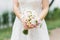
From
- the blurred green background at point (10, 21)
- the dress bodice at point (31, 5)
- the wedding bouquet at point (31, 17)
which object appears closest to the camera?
the wedding bouquet at point (31, 17)

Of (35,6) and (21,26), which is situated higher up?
(35,6)

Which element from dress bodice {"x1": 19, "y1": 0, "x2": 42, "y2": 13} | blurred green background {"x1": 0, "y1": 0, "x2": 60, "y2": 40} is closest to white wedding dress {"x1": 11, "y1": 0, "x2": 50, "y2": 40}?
dress bodice {"x1": 19, "y1": 0, "x2": 42, "y2": 13}

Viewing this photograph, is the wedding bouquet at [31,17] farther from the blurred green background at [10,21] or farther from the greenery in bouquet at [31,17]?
the blurred green background at [10,21]

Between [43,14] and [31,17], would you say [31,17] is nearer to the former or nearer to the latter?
[31,17]

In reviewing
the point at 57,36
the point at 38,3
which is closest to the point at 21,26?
the point at 38,3

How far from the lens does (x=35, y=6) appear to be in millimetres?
2441

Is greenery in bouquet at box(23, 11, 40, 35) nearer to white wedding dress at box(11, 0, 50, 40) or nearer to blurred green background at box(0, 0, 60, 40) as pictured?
white wedding dress at box(11, 0, 50, 40)

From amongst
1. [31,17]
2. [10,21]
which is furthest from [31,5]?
[10,21]

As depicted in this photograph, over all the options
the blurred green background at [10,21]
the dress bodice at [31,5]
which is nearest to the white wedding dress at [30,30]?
the dress bodice at [31,5]

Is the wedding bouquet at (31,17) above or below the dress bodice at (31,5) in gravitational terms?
below

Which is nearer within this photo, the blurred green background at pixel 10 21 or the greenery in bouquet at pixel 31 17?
the greenery in bouquet at pixel 31 17

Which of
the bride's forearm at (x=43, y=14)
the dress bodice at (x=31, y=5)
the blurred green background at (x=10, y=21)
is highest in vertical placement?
the dress bodice at (x=31, y=5)

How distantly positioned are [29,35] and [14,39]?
196 millimetres

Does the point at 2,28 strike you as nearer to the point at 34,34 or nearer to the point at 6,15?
the point at 6,15
